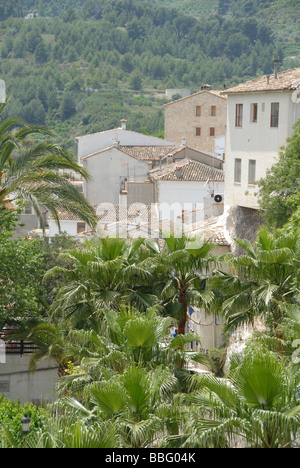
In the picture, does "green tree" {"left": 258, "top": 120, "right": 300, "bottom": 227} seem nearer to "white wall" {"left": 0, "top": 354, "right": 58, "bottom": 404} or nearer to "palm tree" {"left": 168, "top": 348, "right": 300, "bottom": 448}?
"white wall" {"left": 0, "top": 354, "right": 58, "bottom": 404}

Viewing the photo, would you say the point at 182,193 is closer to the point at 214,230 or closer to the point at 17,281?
the point at 214,230

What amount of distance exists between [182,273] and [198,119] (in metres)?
51.7

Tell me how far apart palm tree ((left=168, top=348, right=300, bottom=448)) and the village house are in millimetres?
56714

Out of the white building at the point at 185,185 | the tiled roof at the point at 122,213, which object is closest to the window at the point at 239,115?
the tiled roof at the point at 122,213

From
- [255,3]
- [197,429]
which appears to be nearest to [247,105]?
[197,429]

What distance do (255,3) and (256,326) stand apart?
574 ft

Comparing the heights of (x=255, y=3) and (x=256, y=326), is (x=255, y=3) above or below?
above

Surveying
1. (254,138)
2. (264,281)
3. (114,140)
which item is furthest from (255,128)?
(114,140)

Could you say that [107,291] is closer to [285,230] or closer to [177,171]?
[285,230]

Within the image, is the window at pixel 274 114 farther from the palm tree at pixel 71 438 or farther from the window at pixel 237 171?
the palm tree at pixel 71 438

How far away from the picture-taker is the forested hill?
119625 mm

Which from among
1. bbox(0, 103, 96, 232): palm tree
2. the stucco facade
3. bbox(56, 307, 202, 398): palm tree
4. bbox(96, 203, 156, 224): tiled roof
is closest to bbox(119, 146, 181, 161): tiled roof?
the stucco facade

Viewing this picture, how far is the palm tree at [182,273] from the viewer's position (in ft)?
52.8
